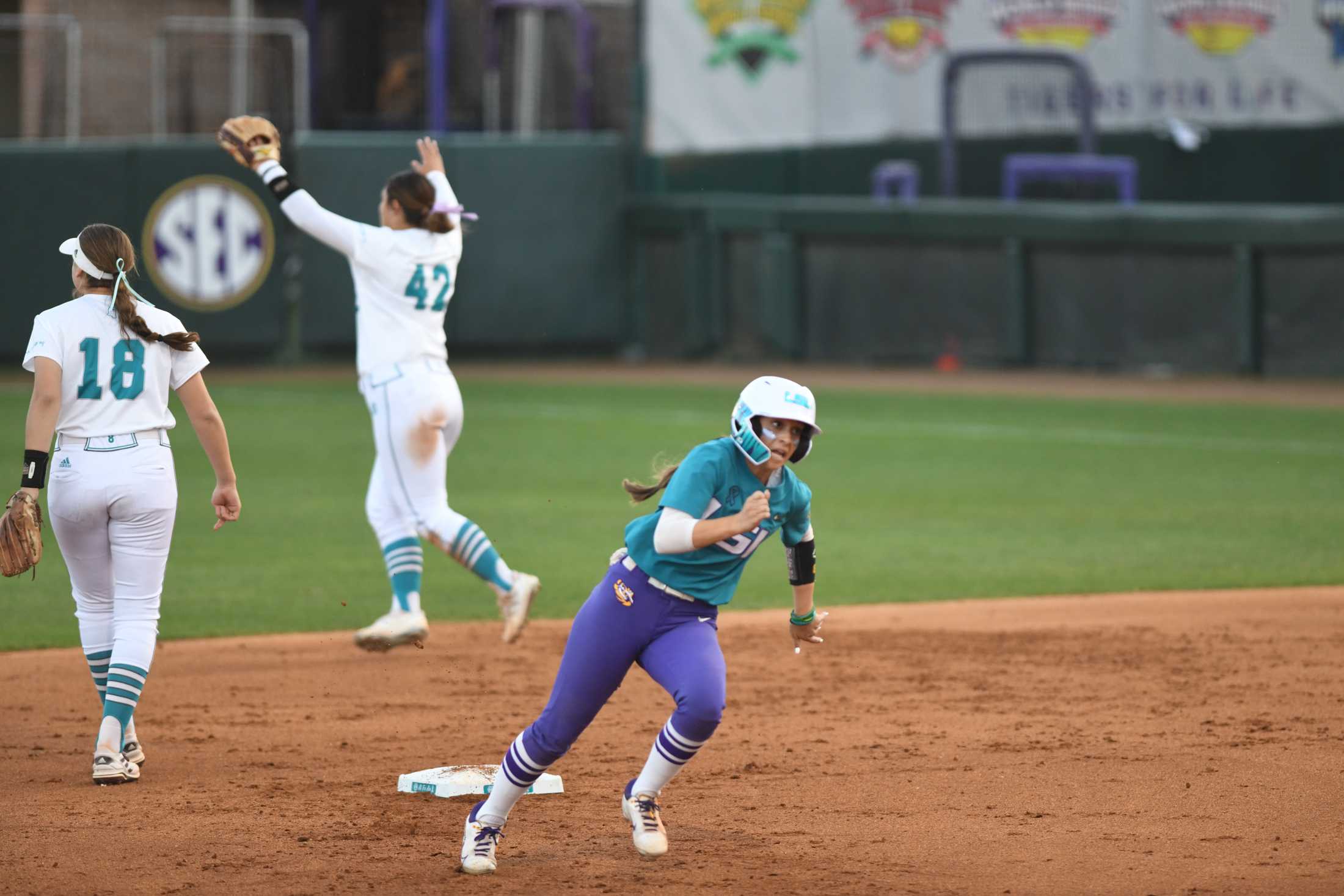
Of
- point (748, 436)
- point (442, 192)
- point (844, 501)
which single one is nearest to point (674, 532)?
point (748, 436)

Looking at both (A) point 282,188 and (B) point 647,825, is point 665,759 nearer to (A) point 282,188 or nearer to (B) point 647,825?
(B) point 647,825

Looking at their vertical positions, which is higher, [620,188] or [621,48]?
→ [621,48]

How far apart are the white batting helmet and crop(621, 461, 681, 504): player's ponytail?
277 mm

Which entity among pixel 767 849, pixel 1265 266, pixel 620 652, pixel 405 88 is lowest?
pixel 767 849

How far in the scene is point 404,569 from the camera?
8453 mm

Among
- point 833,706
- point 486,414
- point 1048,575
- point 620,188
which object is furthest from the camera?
point 620,188

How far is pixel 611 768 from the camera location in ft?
21.8

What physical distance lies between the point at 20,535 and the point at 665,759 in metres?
2.37

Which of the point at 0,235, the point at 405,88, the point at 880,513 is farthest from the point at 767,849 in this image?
the point at 405,88

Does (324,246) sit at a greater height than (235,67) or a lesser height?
lesser

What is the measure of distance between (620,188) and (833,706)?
16897 mm

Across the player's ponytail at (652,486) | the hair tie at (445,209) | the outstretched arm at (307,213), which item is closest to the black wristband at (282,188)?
the outstretched arm at (307,213)

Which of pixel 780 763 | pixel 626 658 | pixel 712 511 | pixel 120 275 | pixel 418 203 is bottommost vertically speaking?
pixel 780 763

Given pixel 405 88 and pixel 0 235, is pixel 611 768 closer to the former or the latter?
pixel 0 235
